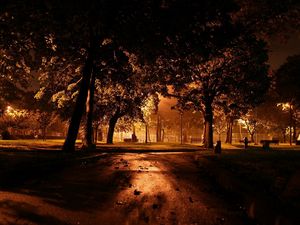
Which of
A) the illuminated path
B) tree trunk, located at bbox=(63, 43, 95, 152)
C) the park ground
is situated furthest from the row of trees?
the illuminated path

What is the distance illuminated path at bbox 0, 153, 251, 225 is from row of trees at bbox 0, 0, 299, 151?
10.2 metres

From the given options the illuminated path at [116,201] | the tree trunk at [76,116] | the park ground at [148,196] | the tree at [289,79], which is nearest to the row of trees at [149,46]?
the tree trunk at [76,116]

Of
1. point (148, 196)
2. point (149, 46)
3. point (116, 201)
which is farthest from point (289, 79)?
point (116, 201)

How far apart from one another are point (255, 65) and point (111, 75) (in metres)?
15.0

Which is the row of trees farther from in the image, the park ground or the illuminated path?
the illuminated path

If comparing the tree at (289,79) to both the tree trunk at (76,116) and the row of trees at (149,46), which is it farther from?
the tree trunk at (76,116)

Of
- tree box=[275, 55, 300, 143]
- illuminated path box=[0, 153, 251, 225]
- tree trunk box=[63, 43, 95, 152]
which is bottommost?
illuminated path box=[0, 153, 251, 225]

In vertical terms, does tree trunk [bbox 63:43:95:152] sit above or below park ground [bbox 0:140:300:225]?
above

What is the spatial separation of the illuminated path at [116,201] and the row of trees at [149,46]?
10.2 meters

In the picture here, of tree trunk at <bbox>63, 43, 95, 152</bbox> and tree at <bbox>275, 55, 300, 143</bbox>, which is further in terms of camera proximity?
tree at <bbox>275, 55, 300, 143</bbox>

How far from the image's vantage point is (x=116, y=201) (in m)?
9.64

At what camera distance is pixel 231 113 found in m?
46.7

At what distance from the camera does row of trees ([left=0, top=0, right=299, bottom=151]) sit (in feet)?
69.6

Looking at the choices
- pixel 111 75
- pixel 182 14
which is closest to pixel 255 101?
pixel 111 75
